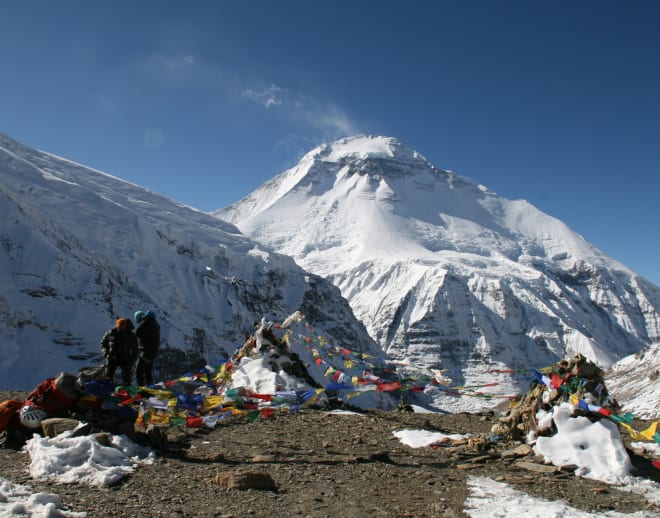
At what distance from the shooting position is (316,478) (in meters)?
8.16

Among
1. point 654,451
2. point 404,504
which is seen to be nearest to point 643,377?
point 654,451

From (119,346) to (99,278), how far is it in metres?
94.7

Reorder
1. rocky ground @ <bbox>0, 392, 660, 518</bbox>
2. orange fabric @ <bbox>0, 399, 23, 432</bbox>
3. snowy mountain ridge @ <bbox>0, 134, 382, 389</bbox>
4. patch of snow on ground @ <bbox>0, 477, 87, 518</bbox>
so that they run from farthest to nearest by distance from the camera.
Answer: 1. snowy mountain ridge @ <bbox>0, 134, 382, 389</bbox>
2. orange fabric @ <bbox>0, 399, 23, 432</bbox>
3. rocky ground @ <bbox>0, 392, 660, 518</bbox>
4. patch of snow on ground @ <bbox>0, 477, 87, 518</bbox>

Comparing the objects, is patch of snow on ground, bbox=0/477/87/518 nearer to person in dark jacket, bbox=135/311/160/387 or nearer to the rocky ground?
the rocky ground

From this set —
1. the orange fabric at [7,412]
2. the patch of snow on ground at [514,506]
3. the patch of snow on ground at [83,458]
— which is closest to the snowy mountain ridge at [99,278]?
the orange fabric at [7,412]

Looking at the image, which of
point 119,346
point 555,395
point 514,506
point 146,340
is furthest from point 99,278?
point 514,506

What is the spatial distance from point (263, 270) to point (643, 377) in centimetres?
12642

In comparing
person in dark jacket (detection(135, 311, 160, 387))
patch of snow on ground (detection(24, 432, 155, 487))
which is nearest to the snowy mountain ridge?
person in dark jacket (detection(135, 311, 160, 387))

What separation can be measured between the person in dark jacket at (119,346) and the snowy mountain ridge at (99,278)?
61598mm

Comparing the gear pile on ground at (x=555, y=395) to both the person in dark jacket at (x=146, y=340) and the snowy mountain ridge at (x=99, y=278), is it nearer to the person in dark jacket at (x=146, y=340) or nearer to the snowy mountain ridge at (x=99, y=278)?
the person in dark jacket at (x=146, y=340)

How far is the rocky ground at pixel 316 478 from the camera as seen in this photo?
22.3 feet

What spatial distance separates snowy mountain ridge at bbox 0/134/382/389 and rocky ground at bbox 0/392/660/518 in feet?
217

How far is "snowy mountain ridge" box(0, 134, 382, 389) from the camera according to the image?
8006 cm

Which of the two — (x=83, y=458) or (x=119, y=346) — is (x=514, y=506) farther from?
(x=119, y=346)
